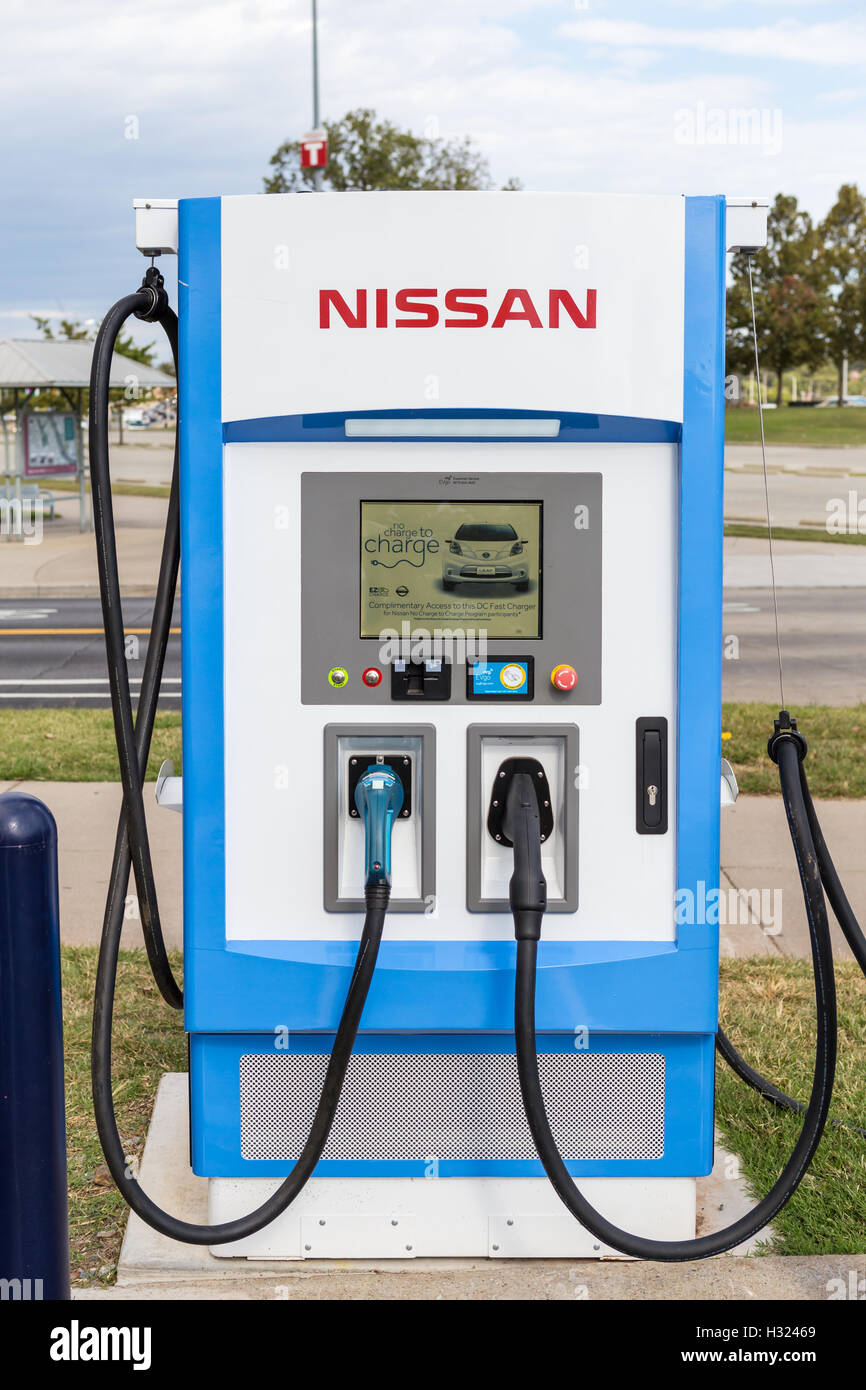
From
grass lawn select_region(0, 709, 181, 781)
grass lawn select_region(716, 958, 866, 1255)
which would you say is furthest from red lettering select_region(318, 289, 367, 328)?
grass lawn select_region(0, 709, 181, 781)

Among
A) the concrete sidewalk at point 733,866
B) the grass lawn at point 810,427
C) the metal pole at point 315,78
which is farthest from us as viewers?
the grass lawn at point 810,427

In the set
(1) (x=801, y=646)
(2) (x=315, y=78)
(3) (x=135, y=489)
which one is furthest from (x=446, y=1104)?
(3) (x=135, y=489)

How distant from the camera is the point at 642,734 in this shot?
9.55ft

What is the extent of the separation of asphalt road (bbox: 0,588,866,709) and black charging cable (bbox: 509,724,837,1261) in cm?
614

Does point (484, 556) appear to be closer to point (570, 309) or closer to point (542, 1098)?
point (570, 309)

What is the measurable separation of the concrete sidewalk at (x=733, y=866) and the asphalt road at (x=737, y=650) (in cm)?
229

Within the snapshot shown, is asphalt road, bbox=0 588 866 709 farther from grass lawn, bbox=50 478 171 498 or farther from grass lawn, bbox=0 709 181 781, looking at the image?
grass lawn, bbox=50 478 171 498

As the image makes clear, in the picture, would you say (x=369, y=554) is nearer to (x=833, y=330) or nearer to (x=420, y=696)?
(x=420, y=696)

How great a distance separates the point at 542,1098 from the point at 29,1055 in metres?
1.05

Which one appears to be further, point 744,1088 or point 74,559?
point 74,559

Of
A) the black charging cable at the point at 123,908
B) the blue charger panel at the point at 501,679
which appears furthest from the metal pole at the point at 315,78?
the blue charger panel at the point at 501,679

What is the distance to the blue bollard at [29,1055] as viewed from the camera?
2.26 meters

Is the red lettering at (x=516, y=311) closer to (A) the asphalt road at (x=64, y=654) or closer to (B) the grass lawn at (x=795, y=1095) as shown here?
(B) the grass lawn at (x=795, y=1095)

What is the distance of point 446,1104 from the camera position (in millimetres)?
3059
